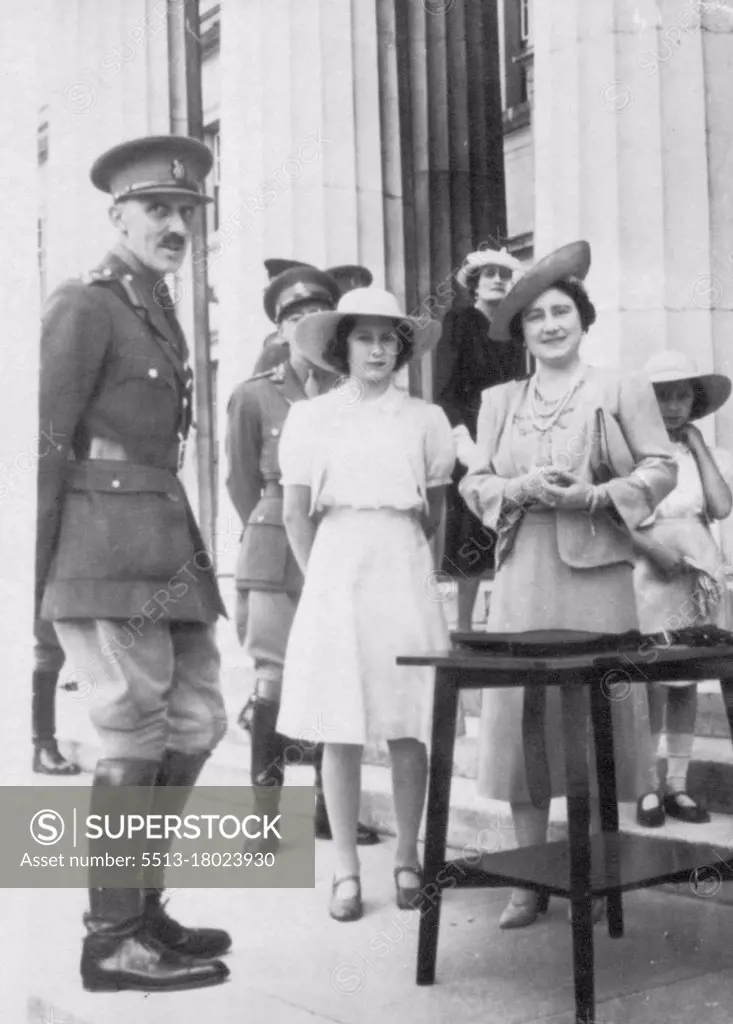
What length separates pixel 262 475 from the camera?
5242mm

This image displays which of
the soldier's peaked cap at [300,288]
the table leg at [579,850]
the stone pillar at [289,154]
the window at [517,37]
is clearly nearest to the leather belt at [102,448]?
the table leg at [579,850]

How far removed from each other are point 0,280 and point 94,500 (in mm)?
737

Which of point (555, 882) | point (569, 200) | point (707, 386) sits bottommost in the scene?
point (555, 882)

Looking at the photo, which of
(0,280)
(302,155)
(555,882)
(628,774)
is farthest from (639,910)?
(302,155)

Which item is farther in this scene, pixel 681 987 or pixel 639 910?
pixel 639 910

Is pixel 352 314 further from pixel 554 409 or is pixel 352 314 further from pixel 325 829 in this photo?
pixel 325 829

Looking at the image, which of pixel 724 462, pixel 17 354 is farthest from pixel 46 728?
pixel 17 354

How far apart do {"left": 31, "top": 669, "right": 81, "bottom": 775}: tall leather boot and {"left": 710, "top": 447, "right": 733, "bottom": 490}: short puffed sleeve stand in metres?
3.07

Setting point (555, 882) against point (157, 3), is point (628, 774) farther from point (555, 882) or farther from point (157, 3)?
point (157, 3)

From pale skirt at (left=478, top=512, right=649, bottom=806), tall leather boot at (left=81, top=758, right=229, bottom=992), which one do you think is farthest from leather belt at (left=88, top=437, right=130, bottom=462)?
pale skirt at (left=478, top=512, right=649, bottom=806)

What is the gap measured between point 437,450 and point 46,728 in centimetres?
282

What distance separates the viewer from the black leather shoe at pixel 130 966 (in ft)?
11.4

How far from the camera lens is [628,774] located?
3990 mm

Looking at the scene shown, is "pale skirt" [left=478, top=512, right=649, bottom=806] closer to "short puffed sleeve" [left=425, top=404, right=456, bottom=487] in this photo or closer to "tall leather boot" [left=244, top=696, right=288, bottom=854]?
"short puffed sleeve" [left=425, top=404, right=456, bottom=487]
